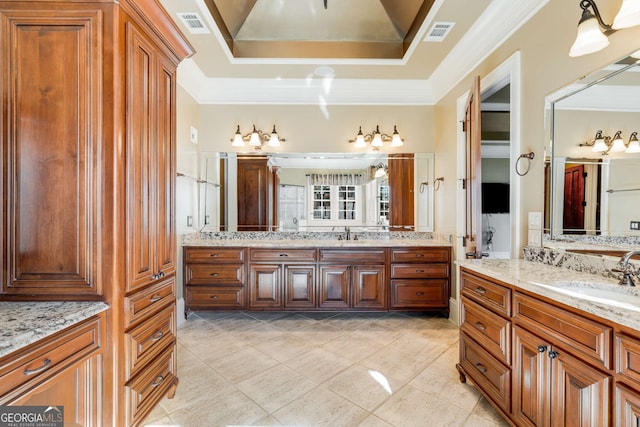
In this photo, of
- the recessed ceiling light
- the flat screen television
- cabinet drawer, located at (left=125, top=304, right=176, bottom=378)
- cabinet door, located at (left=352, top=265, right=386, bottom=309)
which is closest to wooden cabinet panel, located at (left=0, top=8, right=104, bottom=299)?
cabinet drawer, located at (left=125, top=304, right=176, bottom=378)

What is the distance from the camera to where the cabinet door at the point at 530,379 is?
1271 millimetres

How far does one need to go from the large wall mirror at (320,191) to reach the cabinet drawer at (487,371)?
182cm

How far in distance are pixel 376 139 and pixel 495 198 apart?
6.52 feet

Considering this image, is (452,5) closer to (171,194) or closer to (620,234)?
(620,234)

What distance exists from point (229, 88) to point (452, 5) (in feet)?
8.09

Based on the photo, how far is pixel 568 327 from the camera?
45.5 inches

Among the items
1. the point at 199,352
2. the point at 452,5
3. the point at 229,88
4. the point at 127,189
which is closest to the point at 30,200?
the point at 127,189

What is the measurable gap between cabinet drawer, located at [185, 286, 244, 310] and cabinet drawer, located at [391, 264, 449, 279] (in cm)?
168

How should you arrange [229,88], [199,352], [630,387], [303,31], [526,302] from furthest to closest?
[229,88], [303,31], [199,352], [526,302], [630,387]

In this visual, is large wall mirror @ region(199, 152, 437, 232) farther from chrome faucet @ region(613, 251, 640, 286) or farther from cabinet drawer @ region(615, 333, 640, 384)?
cabinet drawer @ region(615, 333, 640, 384)

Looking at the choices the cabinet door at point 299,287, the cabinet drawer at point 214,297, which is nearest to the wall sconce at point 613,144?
the cabinet door at point 299,287

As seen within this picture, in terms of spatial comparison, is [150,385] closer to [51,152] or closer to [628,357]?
[51,152]

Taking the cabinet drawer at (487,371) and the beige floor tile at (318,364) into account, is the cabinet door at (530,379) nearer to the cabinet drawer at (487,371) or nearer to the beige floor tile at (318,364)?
the cabinet drawer at (487,371)

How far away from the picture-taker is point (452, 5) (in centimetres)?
216
